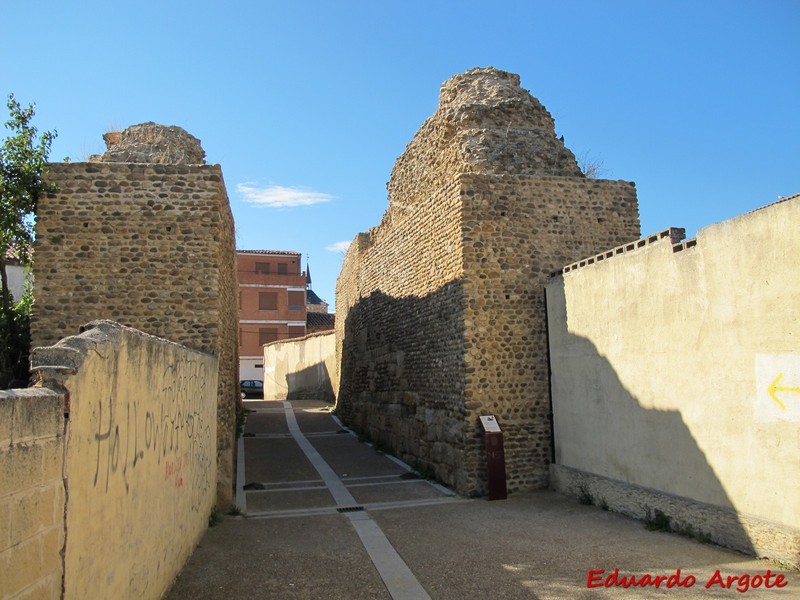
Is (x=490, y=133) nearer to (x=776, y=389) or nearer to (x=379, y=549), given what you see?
(x=776, y=389)

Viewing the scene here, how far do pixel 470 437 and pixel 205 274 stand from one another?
488 centimetres

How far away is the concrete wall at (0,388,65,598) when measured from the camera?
100.0 inches

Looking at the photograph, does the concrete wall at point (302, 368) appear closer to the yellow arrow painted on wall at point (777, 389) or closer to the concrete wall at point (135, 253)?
the concrete wall at point (135, 253)

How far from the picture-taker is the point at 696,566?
630 centimetres

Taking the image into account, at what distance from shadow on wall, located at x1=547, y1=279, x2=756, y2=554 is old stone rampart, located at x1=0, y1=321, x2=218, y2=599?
18.8ft

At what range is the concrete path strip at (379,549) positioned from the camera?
234 inches

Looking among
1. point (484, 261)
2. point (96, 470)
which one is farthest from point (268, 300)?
point (96, 470)

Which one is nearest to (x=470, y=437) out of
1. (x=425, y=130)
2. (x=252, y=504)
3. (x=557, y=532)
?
(x=557, y=532)

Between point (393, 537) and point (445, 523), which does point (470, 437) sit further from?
point (393, 537)

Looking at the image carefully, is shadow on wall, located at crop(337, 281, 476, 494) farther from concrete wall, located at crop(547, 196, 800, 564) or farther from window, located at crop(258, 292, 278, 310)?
window, located at crop(258, 292, 278, 310)

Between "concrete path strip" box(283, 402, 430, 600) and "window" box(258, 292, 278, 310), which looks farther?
"window" box(258, 292, 278, 310)

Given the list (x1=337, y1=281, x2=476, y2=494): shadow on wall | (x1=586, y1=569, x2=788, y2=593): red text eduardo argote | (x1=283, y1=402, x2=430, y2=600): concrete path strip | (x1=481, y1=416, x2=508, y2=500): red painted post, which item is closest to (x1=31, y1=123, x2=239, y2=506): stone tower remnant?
(x1=283, y1=402, x2=430, y2=600): concrete path strip

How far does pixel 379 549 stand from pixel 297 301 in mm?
38715

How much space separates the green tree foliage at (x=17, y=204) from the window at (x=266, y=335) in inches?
1333
